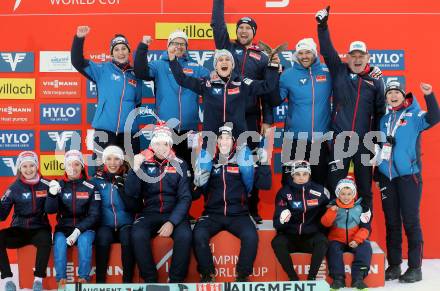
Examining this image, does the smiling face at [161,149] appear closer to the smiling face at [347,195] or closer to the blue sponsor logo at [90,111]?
the blue sponsor logo at [90,111]

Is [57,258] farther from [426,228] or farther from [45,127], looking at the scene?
[426,228]

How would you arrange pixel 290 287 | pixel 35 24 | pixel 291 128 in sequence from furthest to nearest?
pixel 35 24 < pixel 291 128 < pixel 290 287

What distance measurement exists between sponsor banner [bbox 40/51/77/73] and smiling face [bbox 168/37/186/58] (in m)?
1.27

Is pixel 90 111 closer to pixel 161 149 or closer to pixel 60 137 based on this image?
pixel 60 137

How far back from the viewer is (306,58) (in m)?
5.12

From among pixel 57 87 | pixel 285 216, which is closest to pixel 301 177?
pixel 285 216

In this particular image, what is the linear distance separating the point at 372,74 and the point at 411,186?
3.33ft

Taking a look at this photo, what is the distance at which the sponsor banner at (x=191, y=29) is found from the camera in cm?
585

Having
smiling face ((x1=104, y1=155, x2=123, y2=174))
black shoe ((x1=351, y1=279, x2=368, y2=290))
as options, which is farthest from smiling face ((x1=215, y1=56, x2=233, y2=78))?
black shoe ((x1=351, y1=279, x2=368, y2=290))

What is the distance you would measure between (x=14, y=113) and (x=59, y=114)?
1.47 feet

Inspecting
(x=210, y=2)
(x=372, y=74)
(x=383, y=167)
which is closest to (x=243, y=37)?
(x=210, y=2)

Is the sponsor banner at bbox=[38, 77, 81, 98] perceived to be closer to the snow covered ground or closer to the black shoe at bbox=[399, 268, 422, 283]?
the snow covered ground

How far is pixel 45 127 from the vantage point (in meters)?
5.93

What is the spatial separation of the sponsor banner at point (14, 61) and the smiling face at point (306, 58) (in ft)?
8.84
